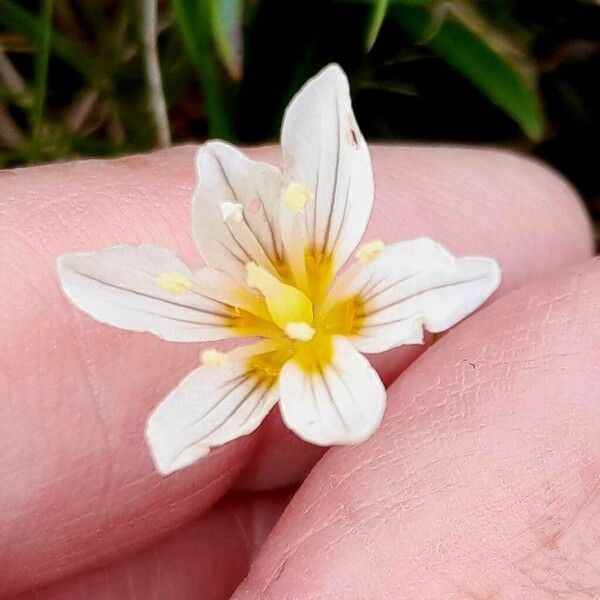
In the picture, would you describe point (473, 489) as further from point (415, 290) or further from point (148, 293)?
point (148, 293)

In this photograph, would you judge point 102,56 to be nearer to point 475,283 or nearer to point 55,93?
point 55,93

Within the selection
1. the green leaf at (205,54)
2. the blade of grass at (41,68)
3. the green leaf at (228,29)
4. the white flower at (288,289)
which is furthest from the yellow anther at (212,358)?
the blade of grass at (41,68)

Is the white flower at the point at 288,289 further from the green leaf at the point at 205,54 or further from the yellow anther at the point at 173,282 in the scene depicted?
the green leaf at the point at 205,54

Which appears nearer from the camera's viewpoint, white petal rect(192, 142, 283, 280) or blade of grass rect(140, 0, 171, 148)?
white petal rect(192, 142, 283, 280)

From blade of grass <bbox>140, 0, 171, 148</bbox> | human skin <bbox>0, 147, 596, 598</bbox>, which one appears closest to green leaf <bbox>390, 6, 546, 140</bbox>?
human skin <bbox>0, 147, 596, 598</bbox>

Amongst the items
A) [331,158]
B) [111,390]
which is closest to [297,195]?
[331,158]

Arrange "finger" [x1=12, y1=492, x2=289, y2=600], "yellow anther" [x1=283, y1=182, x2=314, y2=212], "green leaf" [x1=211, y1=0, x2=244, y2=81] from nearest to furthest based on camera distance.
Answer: "yellow anther" [x1=283, y1=182, x2=314, y2=212] < "green leaf" [x1=211, y1=0, x2=244, y2=81] < "finger" [x1=12, y1=492, x2=289, y2=600]

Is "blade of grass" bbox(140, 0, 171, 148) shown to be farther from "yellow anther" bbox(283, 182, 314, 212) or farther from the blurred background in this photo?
"yellow anther" bbox(283, 182, 314, 212)
